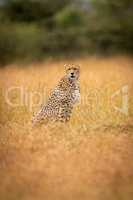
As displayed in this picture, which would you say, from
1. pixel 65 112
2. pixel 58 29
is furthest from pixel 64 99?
pixel 58 29

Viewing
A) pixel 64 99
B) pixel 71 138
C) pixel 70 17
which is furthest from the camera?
pixel 64 99

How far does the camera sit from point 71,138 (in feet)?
9.50

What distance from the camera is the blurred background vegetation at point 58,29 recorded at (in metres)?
3.08

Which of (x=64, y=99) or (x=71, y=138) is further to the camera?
(x=64, y=99)

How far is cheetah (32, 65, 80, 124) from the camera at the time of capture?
3053 mm

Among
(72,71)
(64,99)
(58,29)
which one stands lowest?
(64,99)

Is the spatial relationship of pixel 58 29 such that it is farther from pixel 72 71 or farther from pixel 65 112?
pixel 65 112

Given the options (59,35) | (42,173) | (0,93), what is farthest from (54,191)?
(59,35)

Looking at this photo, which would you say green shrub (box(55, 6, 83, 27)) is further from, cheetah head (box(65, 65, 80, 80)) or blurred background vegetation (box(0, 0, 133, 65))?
cheetah head (box(65, 65, 80, 80))

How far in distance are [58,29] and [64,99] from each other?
28 cm

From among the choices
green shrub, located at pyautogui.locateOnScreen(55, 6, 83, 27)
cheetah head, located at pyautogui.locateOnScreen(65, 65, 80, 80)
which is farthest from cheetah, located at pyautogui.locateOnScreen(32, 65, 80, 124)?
green shrub, located at pyautogui.locateOnScreen(55, 6, 83, 27)

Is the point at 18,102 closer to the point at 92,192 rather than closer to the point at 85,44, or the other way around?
the point at 85,44

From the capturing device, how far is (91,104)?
3002 millimetres

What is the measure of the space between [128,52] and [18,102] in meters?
0.46
